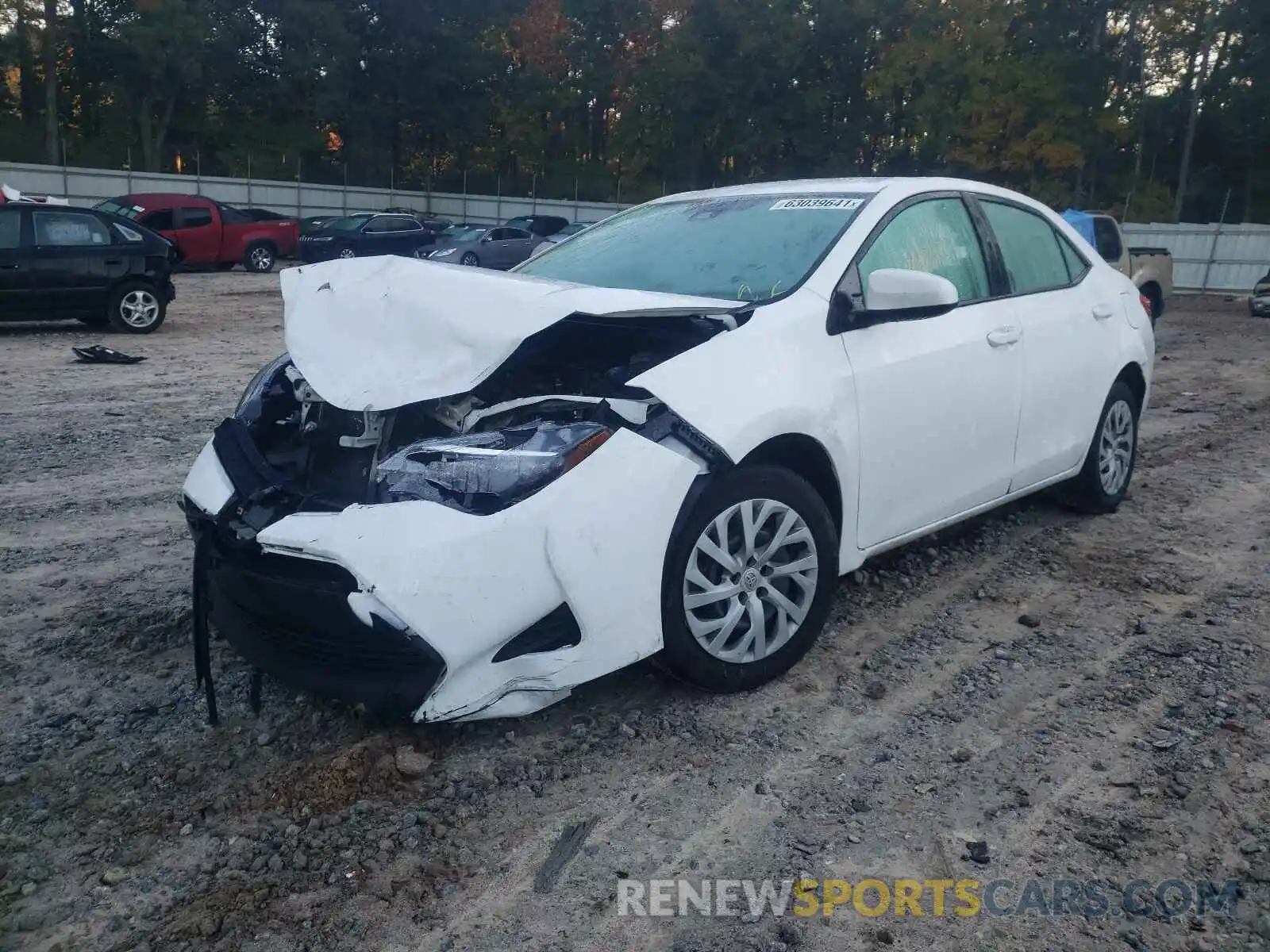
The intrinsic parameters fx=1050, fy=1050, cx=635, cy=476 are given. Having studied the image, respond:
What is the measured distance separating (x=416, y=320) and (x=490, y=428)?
44 cm

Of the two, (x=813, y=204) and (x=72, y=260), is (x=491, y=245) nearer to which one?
(x=72, y=260)

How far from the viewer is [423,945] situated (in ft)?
7.54

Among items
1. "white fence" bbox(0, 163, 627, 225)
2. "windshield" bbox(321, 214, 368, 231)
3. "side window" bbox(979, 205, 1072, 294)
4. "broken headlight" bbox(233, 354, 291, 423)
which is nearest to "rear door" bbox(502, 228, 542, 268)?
"windshield" bbox(321, 214, 368, 231)

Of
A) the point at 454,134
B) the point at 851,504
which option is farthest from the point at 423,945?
the point at 454,134

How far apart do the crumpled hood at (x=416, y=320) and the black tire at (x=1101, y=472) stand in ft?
8.35

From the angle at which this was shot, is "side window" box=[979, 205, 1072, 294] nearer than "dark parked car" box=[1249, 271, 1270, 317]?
Yes

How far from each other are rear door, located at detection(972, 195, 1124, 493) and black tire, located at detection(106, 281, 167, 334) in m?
10.6

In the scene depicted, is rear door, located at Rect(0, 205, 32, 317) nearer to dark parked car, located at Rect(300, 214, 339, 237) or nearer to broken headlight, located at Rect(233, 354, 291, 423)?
broken headlight, located at Rect(233, 354, 291, 423)

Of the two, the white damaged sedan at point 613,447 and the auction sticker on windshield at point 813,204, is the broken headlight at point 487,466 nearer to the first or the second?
the white damaged sedan at point 613,447

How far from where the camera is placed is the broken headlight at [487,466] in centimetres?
287

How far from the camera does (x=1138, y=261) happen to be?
14242 millimetres

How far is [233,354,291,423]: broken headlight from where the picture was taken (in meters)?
3.76

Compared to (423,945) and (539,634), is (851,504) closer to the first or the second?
(539,634)

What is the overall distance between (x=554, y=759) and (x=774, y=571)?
3.00ft
